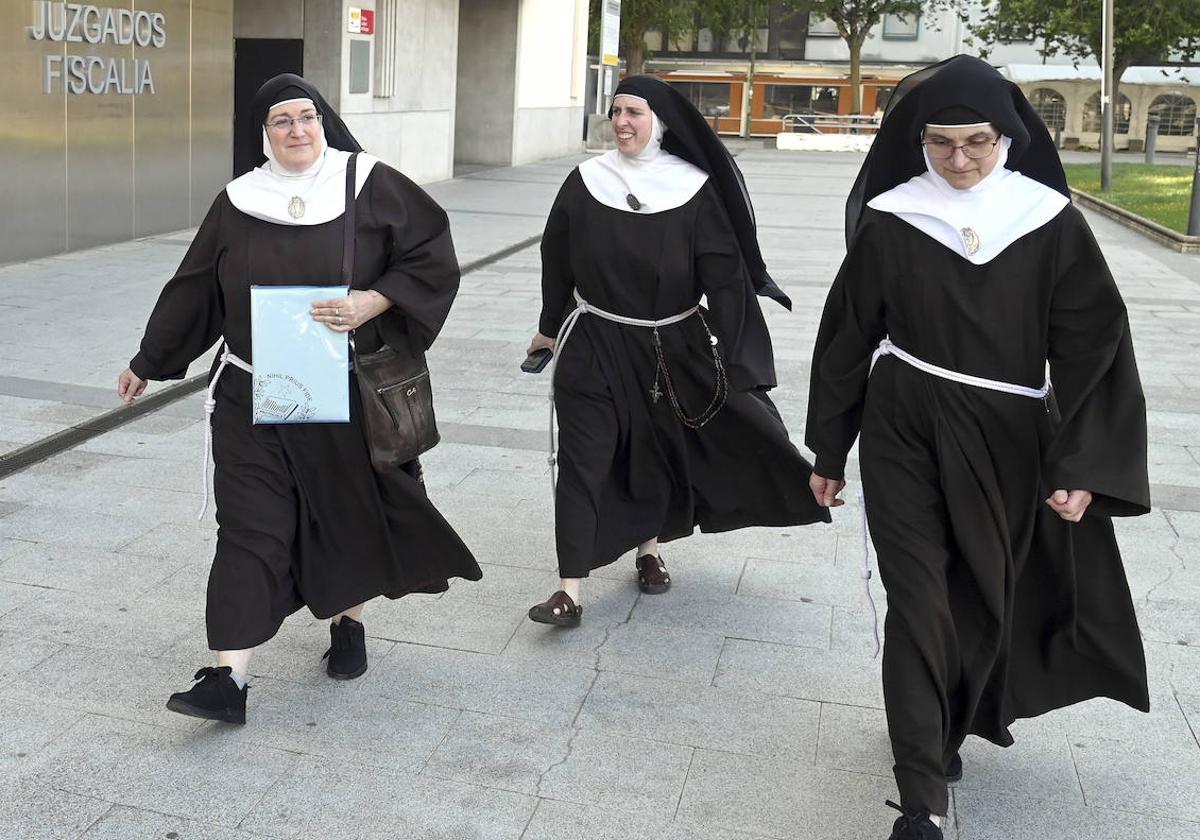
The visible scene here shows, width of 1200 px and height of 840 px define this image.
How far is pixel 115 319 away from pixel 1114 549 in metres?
7.81

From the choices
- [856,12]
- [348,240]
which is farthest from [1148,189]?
[348,240]

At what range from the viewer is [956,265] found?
3.43 meters

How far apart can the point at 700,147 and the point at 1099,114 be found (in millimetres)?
48315

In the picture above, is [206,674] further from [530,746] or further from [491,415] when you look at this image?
[491,415]

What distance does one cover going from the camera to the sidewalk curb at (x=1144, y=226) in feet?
57.8

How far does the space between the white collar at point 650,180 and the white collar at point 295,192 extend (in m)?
1.11

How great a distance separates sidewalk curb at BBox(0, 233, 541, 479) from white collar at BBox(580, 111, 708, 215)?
3.15 metres

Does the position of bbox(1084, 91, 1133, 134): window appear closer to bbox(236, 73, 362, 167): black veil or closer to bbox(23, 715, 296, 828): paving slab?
bbox(236, 73, 362, 167): black veil

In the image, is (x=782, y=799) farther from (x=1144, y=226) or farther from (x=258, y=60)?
(x=1144, y=226)

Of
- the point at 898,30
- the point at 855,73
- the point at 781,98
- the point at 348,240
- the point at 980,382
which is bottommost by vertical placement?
the point at 980,382

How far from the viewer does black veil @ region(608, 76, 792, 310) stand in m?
4.76

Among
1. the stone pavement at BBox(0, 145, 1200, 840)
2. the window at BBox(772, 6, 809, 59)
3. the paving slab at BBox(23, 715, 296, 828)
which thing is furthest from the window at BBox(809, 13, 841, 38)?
the paving slab at BBox(23, 715, 296, 828)

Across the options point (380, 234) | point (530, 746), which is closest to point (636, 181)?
point (380, 234)

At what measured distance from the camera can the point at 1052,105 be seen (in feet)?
163
